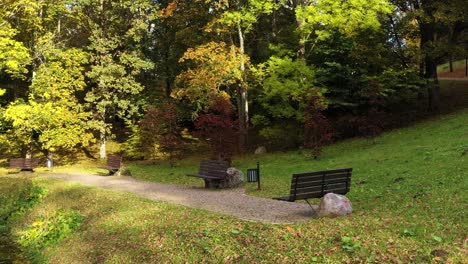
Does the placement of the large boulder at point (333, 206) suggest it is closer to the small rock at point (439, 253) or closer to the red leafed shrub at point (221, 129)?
Result: the small rock at point (439, 253)

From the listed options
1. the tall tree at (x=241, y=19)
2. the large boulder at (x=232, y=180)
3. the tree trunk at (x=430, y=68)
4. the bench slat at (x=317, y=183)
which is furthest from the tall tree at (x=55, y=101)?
the tree trunk at (x=430, y=68)

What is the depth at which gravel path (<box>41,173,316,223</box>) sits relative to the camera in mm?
9305

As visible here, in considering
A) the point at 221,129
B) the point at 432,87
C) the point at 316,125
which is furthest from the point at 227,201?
the point at 432,87

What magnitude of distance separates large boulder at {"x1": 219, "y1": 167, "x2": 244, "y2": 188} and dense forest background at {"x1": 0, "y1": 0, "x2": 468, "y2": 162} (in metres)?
6.25

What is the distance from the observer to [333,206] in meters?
8.38

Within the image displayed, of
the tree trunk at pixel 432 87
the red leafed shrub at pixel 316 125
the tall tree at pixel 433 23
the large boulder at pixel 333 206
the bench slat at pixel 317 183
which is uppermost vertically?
the tall tree at pixel 433 23

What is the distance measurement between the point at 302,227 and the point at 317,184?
1.89 m

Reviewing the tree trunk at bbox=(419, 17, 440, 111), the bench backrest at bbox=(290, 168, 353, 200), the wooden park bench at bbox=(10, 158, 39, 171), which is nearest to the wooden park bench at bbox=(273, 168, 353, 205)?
the bench backrest at bbox=(290, 168, 353, 200)

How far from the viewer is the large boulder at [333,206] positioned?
833 cm

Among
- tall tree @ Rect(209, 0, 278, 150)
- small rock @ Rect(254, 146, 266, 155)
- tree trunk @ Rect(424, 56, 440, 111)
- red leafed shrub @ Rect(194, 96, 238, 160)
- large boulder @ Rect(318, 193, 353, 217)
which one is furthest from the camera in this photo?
tree trunk @ Rect(424, 56, 440, 111)

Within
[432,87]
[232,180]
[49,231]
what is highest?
[432,87]

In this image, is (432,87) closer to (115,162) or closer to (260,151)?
(260,151)

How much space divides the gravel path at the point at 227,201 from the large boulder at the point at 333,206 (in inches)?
21.1

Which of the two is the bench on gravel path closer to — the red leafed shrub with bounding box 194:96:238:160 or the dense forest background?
the dense forest background
